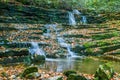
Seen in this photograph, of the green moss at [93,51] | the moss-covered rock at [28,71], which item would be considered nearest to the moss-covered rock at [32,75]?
the moss-covered rock at [28,71]

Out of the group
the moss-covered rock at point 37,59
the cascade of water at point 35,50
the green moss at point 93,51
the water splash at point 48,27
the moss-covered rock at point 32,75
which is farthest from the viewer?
the water splash at point 48,27

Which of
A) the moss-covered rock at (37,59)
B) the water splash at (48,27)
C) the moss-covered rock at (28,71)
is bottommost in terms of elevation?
the moss-covered rock at (37,59)

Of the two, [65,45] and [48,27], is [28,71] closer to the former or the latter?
[65,45]

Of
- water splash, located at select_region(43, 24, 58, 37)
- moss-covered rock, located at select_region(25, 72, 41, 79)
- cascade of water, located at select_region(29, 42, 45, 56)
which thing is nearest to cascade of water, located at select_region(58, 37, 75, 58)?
water splash, located at select_region(43, 24, 58, 37)

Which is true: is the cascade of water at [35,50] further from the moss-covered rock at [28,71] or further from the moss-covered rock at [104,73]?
→ the moss-covered rock at [104,73]

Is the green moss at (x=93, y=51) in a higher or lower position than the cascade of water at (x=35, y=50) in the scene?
lower

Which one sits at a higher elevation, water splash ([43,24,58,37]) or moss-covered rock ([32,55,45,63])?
water splash ([43,24,58,37])

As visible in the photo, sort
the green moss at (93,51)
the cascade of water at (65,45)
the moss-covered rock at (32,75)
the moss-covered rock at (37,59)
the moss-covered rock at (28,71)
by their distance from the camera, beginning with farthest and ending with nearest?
1. the green moss at (93,51)
2. the cascade of water at (65,45)
3. the moss-covered rock at (37,59)
4. the moss-covered rock at (28,71)
5. the moss-covered rock at (32,75)

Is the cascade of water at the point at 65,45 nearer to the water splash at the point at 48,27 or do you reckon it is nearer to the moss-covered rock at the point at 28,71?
the water splash at the point at 48,27

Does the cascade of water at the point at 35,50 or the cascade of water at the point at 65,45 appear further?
the cascade of water at the point at 65,45

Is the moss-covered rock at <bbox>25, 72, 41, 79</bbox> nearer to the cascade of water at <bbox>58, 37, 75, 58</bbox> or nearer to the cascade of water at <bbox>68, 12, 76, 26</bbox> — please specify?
the cascade of water at <bbox>58, 37, 75, 58</bbox>

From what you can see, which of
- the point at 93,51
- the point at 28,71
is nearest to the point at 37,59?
the point at 93,51

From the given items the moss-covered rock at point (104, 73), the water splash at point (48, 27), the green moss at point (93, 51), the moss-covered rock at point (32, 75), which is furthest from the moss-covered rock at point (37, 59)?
the water splash at point (48, 27)

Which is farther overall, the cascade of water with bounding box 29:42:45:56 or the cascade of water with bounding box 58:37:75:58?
the cascade of water with bounding box 58:37:75:58
